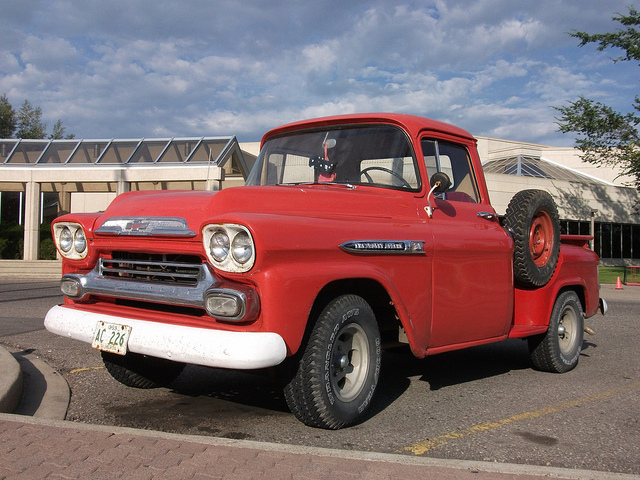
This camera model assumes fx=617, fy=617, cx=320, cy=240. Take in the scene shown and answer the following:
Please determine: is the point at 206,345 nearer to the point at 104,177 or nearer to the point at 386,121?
the point at 386,121

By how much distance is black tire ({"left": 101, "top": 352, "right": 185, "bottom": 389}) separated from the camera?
15.2 feet

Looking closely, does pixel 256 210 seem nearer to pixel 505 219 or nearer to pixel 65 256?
pixel 65 256

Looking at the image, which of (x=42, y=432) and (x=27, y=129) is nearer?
(x=42, y=432)

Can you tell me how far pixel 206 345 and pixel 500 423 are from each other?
6.96ft

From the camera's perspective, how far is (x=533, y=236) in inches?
219

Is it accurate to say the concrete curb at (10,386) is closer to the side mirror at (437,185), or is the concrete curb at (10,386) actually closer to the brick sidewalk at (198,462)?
the brick sidewalk at (198,462)

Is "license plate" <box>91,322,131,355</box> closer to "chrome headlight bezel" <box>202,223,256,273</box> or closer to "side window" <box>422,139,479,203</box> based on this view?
"chrome headlight bezel" <box>202,223,256,273</box>

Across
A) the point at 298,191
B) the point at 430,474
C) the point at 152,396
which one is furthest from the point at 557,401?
the point at 152,396

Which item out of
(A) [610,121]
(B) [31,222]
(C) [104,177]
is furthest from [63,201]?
(A) [610,121]

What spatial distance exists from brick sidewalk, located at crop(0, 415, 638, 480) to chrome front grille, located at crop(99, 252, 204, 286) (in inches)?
35.4

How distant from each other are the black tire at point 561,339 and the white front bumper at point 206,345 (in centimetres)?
340

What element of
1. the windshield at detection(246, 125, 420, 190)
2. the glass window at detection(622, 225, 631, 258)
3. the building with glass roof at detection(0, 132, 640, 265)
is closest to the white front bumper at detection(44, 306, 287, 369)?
the windshield at detection(246, 125, 420, 190)

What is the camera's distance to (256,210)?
370cm

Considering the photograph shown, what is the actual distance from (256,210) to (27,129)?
5096cm
